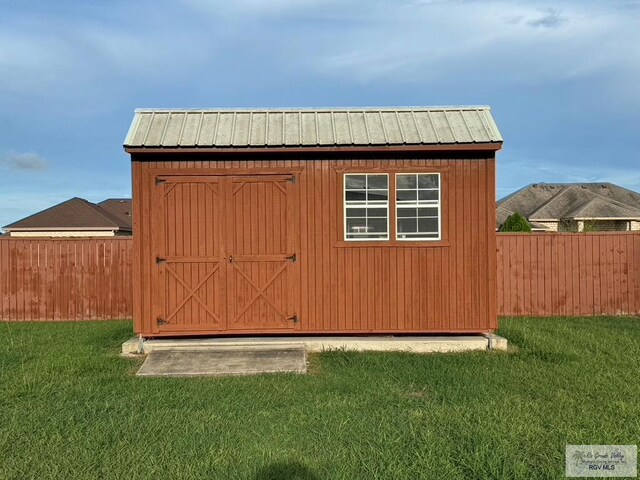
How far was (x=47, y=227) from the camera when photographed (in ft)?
75.5

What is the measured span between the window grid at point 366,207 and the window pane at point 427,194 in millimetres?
516

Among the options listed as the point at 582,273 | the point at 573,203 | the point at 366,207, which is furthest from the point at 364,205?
the point at 573,203

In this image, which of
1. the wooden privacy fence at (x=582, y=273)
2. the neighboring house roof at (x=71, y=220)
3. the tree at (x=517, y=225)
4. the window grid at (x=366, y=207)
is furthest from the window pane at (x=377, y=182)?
the neighboring house roof at (x=71, y=220)

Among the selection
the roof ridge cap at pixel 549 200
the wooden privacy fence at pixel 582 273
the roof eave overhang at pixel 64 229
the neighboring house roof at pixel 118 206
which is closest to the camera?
the wooden privacy fence at pixel 582 273

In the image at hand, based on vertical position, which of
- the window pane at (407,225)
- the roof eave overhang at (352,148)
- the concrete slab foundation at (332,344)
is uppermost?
the roof eave overhang at (352,148)

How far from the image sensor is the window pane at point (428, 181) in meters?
7.46

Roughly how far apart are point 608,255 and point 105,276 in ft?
37.5

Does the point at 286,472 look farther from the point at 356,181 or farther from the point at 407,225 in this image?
the point at 356,181

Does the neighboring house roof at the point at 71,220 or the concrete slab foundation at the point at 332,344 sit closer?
the concrete slab foundation at the point at 332,344

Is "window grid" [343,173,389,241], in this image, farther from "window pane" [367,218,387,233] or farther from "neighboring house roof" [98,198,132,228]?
"neighboring house roof" [98,198,132,228]

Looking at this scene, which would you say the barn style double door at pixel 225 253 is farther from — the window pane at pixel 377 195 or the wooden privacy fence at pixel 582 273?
the wooden privacy fence at pixel 582 273

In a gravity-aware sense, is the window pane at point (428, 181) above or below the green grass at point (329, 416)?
above

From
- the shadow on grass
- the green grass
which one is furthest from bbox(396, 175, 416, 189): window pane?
the shadow on grass

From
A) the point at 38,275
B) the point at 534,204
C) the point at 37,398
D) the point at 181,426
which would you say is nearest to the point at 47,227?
the point at 38,275
